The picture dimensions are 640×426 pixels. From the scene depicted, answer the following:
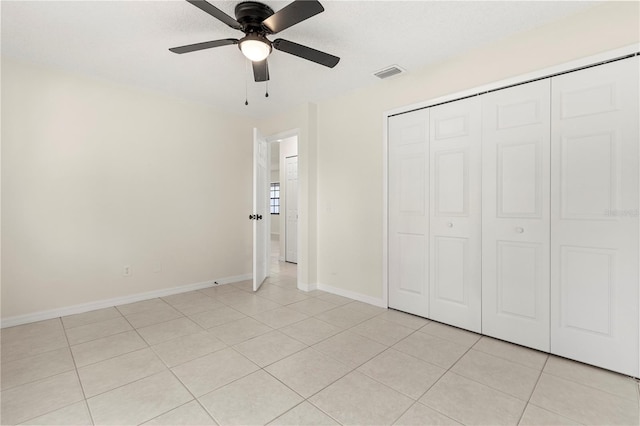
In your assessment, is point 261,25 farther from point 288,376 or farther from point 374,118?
point 288,376

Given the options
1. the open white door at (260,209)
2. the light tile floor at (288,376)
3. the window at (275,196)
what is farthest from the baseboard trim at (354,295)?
the window at (275,196)

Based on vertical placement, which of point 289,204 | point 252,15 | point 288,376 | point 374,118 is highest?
point 252,15

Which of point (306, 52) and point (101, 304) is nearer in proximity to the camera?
point (306, 52)

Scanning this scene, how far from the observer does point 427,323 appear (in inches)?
116

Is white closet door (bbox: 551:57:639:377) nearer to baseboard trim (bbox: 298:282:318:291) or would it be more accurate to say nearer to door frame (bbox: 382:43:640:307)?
door frame (bbox: 382:43:640:307)

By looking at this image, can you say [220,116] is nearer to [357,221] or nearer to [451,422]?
[357,221]

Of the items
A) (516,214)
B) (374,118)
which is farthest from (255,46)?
(516,214)

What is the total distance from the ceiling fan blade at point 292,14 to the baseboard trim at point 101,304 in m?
3.44

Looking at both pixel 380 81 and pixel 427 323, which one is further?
pixel 380 81

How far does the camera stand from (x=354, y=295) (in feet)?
12.2

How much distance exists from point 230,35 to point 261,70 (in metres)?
0.37

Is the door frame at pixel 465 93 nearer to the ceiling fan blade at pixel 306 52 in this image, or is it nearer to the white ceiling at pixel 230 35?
the white ceiling at pixel 230 35

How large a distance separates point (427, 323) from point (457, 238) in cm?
91

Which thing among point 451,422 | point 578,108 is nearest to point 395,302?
point 451,422
